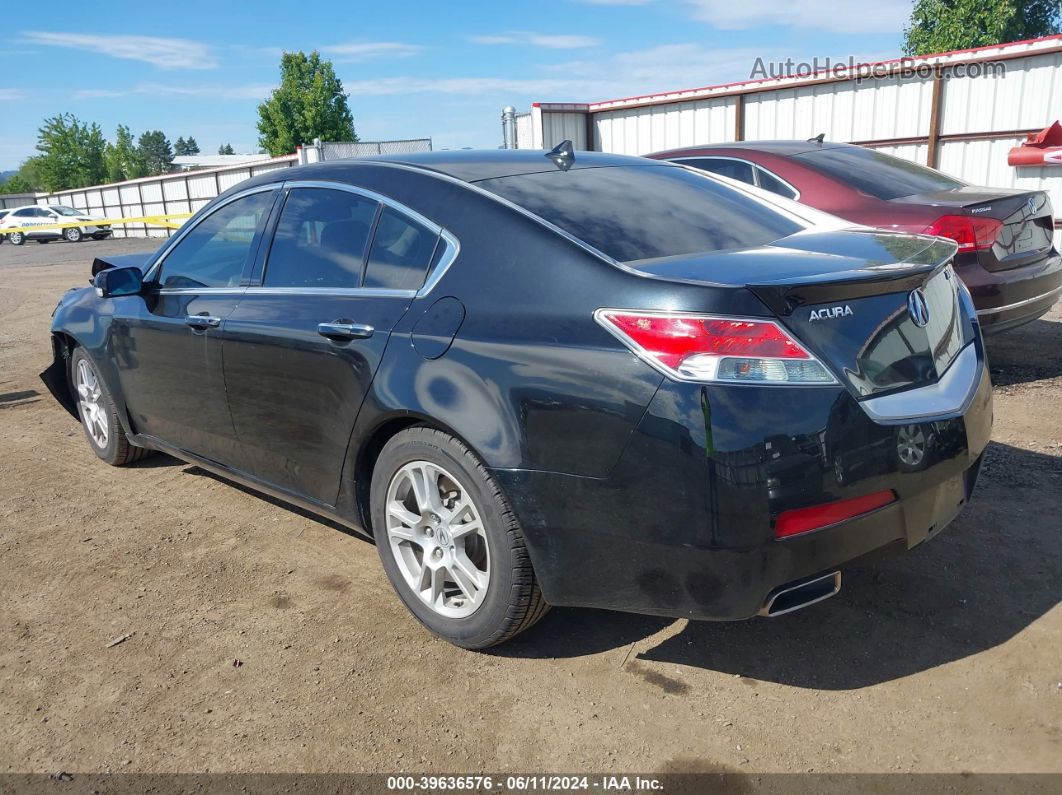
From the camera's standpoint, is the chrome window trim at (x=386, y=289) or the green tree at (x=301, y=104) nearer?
the chrome window trim at (x=386, y=289)

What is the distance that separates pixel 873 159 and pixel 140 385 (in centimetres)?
534

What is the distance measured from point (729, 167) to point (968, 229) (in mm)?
1857

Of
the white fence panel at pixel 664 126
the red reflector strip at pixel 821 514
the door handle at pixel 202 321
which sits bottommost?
the red reflector strip at pixel 821 514

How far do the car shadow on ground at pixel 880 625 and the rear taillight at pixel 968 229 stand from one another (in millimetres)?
2486

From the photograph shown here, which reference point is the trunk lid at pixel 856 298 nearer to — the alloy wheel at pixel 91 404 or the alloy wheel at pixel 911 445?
the alloy wheel at pixel 911 445

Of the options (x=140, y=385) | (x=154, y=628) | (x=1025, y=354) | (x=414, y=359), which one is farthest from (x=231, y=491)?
Answer: (x=1025, y=354)

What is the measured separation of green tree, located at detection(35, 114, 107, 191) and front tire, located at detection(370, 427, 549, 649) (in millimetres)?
85777

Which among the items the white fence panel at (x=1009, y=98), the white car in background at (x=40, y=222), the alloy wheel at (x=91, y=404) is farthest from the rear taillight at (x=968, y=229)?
the white car in background at (x=40, y=222)

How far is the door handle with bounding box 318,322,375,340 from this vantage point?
9.89 ft

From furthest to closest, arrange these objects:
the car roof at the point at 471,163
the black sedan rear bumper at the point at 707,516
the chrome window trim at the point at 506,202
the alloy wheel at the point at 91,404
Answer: the alloy wheel at the point at 91,404
the car roof at the point at 471,163
the chrome window trim at the point at 506,202
the black sedan rear bumper at the point at 707,516

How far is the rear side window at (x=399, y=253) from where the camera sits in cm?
298

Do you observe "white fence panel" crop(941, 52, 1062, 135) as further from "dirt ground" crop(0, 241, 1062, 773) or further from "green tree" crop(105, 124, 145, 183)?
"green tree" crop(105, 124, 145, 183)

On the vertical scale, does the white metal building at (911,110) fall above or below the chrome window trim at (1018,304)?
above

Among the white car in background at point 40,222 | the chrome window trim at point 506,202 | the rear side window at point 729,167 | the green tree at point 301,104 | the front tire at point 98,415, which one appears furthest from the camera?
the green tree at point 301,104
